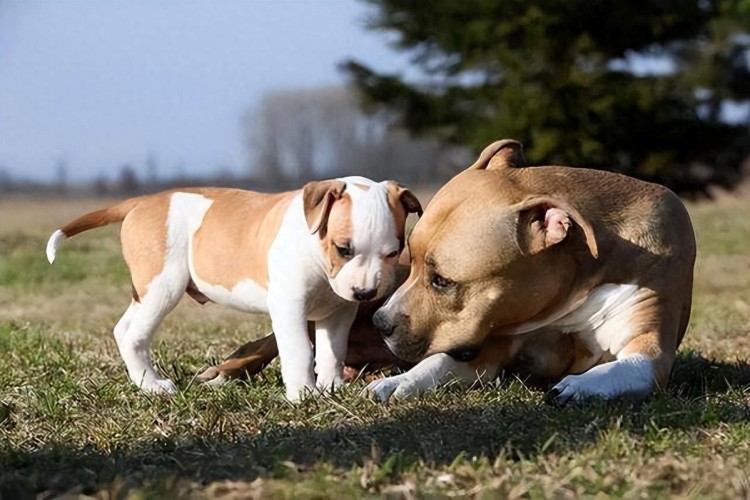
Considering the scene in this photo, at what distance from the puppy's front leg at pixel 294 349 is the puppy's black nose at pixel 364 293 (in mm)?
264

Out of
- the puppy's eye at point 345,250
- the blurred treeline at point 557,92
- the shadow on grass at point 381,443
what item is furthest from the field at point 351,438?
the blurred treeline at point 557,92

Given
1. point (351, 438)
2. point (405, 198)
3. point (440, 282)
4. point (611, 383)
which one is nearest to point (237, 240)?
point (405, 198)

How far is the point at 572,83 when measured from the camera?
1684cm

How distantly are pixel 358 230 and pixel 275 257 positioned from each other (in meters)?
0.41

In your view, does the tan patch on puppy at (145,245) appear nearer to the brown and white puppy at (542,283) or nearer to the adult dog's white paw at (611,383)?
the brown and white puppy at (542,283)

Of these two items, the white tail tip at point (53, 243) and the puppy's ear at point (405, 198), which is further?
the white tail tip at point (53, 243)

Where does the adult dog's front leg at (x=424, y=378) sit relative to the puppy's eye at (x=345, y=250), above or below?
below

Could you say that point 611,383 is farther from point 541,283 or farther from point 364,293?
point 364,293

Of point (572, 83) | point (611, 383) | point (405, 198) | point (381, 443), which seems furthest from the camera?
point (572, 83)

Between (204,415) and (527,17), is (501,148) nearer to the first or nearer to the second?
(204,415)

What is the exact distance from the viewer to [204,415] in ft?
12.8

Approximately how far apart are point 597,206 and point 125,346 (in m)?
1.92

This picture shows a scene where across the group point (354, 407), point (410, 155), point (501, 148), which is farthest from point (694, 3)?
point (354, 407)

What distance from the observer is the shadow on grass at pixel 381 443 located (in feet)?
10.3
